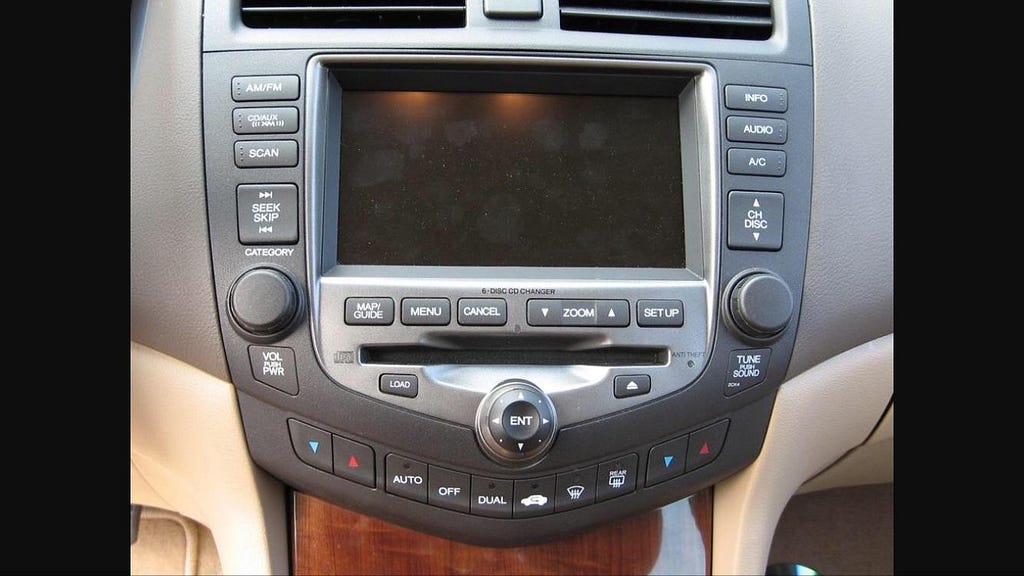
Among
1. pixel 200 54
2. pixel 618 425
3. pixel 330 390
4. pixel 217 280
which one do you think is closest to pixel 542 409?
pixel 618 425

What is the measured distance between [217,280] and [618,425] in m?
0.44

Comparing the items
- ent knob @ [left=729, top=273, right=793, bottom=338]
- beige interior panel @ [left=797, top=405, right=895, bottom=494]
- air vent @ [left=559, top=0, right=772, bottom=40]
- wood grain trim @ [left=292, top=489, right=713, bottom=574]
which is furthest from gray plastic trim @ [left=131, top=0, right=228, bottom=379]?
beige interior panel @ [left=797, top=405, right=895, bottom=494]

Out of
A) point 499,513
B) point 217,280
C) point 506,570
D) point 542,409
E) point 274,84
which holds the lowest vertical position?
point 506,570

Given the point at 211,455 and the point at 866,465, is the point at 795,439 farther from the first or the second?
the point at 211,455

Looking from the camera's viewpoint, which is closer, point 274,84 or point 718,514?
point 274,84

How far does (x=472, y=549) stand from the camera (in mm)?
885

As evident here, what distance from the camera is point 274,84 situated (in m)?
0.80

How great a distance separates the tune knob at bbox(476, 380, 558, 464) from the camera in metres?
0.74

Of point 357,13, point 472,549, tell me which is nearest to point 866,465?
point 472,549

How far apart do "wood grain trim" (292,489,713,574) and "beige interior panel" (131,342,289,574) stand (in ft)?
0.11

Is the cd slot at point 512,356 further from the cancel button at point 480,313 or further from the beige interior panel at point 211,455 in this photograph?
the beige interior panel at point 211,455

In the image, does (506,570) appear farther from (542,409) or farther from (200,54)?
(200,54)

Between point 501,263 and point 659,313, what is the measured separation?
0.17m

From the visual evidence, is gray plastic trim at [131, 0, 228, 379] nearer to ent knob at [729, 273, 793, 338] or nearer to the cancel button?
the cancel button
